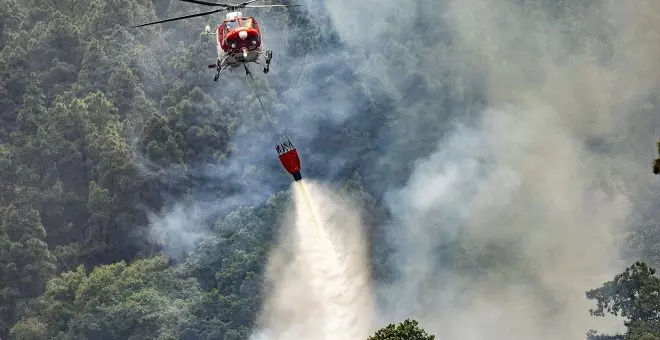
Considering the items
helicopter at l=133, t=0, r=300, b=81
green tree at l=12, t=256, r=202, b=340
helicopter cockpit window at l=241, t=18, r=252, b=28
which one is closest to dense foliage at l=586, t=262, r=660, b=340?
helicopter at l=133, t=0, r=300, b=81

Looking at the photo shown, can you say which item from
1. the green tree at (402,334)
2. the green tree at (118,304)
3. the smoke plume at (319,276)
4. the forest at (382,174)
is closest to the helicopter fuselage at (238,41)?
the green tree at (402,334)

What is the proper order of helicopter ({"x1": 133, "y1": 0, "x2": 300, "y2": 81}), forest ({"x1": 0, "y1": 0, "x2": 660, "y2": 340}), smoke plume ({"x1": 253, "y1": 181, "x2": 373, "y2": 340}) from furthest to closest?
1. forest ({"x1": 0, "y1": 0, "x2": 660, "y2": 340})
2. smoke plume ({"x1": 253, "y1": 181, "x2": 373, "y2": 340})
3. helicopter ({"x1": 133, "y1": 0, "x2": 300, "y2": 81})

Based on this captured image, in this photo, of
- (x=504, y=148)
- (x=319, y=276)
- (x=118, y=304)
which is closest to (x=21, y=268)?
(x=118, y=304)

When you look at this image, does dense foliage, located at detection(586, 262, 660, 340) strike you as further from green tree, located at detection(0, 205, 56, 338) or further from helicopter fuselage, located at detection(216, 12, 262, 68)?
green tree, located at detection(0, 205, 56, 338)

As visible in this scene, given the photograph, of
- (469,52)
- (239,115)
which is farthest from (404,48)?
(239,115)

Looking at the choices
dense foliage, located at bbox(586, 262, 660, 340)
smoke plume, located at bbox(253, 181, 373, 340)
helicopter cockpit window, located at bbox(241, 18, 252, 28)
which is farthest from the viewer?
smoke plume, located at bbox(253, 181, 373, 340)

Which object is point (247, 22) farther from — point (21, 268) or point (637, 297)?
point (21, 268)

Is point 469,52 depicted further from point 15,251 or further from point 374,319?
point 15,251
